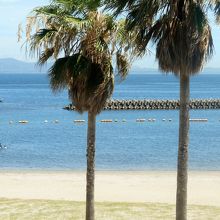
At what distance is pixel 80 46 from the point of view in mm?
13555

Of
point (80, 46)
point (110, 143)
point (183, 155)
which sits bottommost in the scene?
point (110, 143)

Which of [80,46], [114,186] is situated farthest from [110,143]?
[80,46]

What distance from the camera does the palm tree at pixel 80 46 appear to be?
1331cm

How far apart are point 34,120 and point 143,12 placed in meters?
72.6

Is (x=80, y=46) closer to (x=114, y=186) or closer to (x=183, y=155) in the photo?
(x=183, y=155)

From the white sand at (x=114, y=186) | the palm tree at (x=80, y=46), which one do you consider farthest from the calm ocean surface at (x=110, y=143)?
the palm tree at (x=80, y=46)

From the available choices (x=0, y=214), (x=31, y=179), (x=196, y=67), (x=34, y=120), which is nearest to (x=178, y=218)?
(x=196, y=67)

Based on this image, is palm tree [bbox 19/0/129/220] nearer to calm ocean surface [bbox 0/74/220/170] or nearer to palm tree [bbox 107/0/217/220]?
palm tree [bbox 107/0/217/220]

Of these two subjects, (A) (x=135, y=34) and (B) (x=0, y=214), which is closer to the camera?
(A) (x=135, y=34)

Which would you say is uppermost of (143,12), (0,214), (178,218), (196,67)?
(143,12)

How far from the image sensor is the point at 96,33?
13289 millimetres

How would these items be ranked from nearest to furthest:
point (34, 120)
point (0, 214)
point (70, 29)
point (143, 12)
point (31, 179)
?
point (143, 12)
point (70, 29)
point (0, 214)
point (31, 179)
point (34, 120)

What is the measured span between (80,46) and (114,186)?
16.3 metres

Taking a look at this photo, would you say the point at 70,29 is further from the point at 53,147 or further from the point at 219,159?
the point at 53,147
